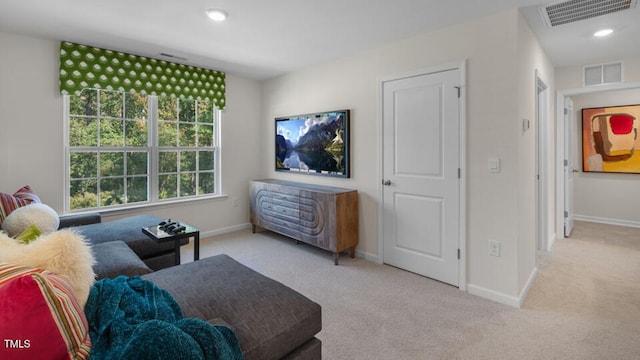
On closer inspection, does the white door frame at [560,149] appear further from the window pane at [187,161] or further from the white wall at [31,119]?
the white wall at [31,119]

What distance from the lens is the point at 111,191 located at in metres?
3.77

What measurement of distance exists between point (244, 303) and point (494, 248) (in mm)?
2091

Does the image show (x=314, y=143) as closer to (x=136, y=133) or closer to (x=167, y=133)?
(x=167, y=133)

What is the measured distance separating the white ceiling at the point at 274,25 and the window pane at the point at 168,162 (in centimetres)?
121

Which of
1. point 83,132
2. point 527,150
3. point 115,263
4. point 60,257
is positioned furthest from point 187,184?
point 527,150

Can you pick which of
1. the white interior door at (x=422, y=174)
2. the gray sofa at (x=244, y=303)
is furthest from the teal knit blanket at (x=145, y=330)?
the white interior door at (x=422, y=174)

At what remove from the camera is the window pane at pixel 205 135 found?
14.7ft

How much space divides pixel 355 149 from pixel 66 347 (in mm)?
3119

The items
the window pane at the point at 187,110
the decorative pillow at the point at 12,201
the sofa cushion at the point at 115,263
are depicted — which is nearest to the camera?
the sofa cushion at the point at 115,263

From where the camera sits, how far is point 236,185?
15.9 ft

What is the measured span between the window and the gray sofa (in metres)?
1.83

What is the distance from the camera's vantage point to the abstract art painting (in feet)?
15.8

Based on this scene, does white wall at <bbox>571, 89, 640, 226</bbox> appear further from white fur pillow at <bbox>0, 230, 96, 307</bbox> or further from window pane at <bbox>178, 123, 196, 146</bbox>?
white fur pillow at <bbox>0, 230, 96, 307</bbox>

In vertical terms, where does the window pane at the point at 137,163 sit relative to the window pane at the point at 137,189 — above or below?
above
